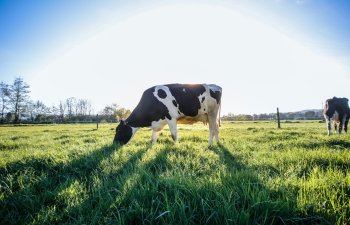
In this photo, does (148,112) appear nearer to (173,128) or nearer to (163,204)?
(173,128)

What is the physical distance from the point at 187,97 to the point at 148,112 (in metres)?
1.65

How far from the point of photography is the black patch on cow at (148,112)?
7.48 m

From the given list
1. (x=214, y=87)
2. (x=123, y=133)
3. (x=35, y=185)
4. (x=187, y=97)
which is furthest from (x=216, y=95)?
(x=35, y=185)

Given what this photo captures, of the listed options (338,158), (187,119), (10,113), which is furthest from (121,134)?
(10,113)

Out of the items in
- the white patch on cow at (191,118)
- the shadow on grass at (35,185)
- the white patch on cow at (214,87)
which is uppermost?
the white patch on cow at (214,87)

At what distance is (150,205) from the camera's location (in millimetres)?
2055

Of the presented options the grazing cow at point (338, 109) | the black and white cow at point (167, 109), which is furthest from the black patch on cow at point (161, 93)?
the grazing cow at point (338, 109)

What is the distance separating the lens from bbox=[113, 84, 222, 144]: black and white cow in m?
7.46

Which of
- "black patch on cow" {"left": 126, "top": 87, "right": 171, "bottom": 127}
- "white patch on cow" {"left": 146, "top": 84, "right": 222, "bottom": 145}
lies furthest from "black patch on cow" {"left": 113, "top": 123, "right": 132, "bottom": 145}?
"white patch on cow" {"left": 146, "top": 84, "right": 222, "bottom": 145}

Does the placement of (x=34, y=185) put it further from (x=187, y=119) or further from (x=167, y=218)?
(x=187, y=119)

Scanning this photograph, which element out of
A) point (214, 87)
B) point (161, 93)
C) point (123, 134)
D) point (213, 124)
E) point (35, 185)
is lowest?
point (35, 185)

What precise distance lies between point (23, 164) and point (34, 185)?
1463mm

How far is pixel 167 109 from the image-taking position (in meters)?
7.46

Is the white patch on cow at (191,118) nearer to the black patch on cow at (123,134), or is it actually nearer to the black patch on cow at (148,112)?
the black patch on cow at (148,112)
